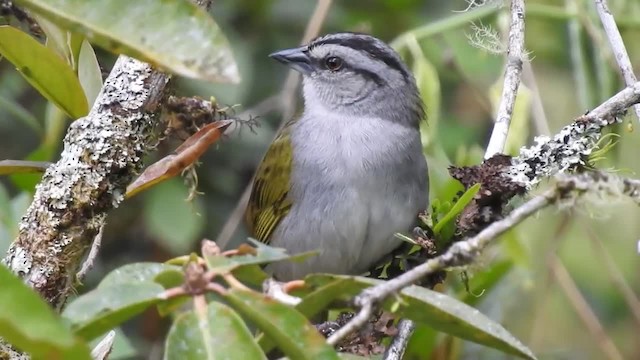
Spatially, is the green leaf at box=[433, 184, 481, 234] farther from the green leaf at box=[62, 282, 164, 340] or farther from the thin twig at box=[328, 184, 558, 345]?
the green leaf at box=[62, 282, 164, 340]

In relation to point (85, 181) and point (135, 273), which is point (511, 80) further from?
point (135, 273)

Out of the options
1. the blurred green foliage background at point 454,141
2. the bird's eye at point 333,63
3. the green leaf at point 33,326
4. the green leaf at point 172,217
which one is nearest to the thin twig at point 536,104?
the blurred green foliage background at point 454,141

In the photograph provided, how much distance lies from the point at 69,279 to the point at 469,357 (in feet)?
5.74

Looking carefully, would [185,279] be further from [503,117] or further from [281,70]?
[281,70]

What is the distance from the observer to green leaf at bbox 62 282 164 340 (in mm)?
1251

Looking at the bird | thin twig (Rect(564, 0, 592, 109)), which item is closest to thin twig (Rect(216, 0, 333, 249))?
the bird

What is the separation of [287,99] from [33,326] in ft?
9.12

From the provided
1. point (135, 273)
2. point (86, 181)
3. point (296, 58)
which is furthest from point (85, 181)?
point (296, 58)

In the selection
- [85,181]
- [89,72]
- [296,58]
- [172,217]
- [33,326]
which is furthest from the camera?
[172,217]

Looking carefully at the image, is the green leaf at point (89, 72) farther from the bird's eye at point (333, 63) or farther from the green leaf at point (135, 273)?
the bird's eye at point (333, 63)

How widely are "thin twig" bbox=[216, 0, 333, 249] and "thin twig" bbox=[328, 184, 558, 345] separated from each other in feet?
7.27

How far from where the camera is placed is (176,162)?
71.3 inches

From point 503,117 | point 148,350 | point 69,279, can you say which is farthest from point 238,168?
point 69,279

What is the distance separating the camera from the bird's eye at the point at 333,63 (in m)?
3.59
